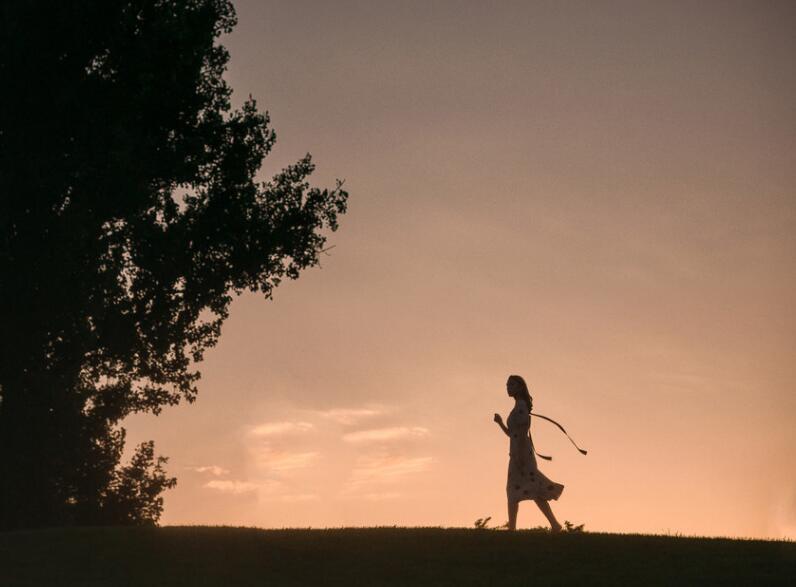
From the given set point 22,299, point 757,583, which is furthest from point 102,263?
point 757,583

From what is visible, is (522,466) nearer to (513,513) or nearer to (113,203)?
(513,513)

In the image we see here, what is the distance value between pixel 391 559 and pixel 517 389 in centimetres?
543

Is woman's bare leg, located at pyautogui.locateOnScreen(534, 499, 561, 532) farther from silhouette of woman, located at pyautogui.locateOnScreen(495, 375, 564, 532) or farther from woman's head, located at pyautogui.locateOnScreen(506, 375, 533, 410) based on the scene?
woman's head, located at pyautogui.locateOnScreen(506, 375, 533, 410)

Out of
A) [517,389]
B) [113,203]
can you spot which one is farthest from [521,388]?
[113,203]

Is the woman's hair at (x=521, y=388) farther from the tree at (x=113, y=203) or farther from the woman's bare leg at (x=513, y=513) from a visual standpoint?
the tree at (x=113, y=203)

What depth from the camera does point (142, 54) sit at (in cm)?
3156

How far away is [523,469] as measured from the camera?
24.2m

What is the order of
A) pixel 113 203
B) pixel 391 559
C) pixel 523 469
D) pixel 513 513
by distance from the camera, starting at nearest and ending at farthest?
1. pixel 391 559
2. pixel 523 469
3. pixel 513 513
4. pixel 113 203

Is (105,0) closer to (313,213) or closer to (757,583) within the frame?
(313,213)

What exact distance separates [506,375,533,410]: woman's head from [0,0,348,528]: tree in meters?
11.8

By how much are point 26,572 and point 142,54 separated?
16.6m

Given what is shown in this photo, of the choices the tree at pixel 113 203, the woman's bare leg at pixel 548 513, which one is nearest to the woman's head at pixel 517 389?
the woman's bare leg at pixel 548 513

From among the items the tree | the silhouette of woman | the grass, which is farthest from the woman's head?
the tree

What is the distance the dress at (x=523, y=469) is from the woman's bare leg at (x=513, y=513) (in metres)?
0.13
